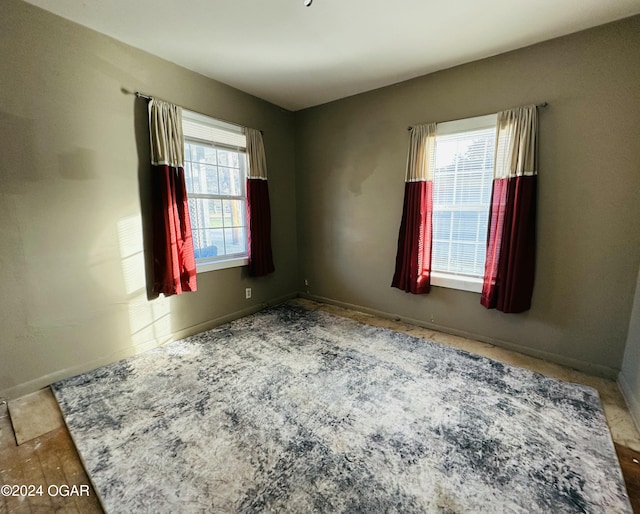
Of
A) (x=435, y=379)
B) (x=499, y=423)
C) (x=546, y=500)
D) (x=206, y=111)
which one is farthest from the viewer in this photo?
(x=206, y=111)

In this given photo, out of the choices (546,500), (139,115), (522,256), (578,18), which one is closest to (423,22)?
(578,18)

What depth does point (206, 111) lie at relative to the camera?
2990 mm

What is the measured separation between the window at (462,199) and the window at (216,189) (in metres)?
2.22

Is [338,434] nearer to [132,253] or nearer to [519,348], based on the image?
[519,348]

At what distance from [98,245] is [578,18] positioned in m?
4.04

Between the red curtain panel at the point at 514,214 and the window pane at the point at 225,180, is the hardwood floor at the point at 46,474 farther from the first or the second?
the red curtain panel at the point at 514,214

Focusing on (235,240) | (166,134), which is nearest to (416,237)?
(235,240)

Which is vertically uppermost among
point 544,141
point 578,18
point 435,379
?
point 578,18

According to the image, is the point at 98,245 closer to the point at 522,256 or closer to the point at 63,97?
the point at 63,97

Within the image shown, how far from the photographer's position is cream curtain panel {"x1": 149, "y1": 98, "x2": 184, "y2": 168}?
2.54 meters

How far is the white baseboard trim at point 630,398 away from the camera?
1.76 metres

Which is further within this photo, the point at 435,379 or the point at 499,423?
the point at 435,379

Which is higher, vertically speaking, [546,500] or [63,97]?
[63,97]

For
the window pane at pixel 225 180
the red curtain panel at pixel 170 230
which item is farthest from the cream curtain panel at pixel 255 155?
the red curtain panel at pixel 170 230
